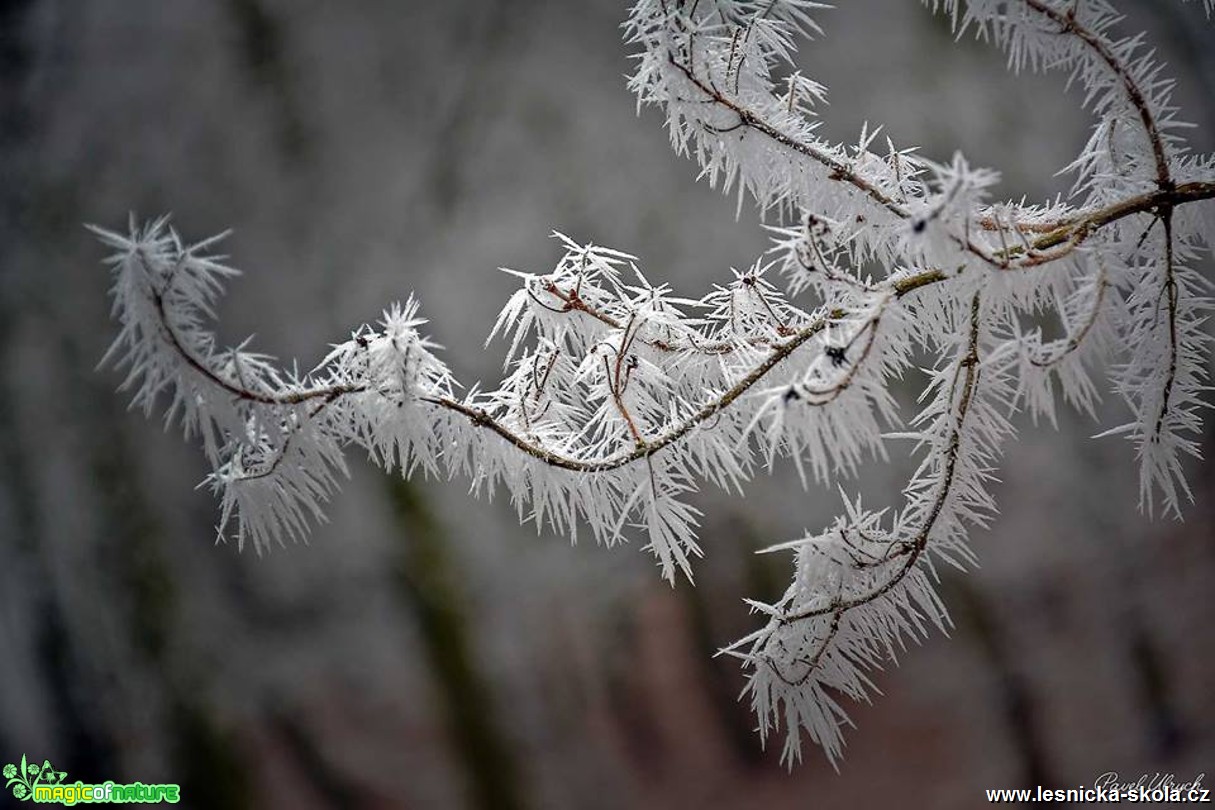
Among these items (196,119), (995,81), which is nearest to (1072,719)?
(995,81)

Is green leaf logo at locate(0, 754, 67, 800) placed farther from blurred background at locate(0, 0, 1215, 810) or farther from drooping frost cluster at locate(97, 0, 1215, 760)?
drooping frost cluster at locate(97, 0, 1215, 760)

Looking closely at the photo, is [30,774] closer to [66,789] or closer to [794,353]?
[66,789]

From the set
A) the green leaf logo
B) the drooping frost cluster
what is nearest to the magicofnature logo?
the green leaf logo

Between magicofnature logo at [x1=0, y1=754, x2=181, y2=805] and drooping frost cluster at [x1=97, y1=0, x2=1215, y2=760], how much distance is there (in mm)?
970

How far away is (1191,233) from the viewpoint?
0.45m

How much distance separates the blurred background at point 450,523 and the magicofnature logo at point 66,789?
2 cm

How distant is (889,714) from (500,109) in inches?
38.2

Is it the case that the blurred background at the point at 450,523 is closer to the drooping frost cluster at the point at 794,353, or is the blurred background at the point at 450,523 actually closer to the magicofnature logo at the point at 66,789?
the magicofnature logo at the point at 66,789

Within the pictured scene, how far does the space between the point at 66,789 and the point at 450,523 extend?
596 millimetres

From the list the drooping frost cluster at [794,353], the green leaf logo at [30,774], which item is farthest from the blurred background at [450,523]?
the drooping frost cluster at [794,353]

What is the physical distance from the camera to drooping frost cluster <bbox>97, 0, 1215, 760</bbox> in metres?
0.40

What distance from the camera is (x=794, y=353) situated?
42 cm

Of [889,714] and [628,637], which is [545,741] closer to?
[628,637]

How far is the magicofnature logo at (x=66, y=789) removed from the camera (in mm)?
1175
